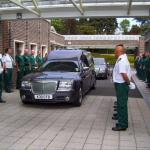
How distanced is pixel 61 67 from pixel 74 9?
3.62 meters

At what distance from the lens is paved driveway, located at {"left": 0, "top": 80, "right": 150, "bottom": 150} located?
7.51 metres

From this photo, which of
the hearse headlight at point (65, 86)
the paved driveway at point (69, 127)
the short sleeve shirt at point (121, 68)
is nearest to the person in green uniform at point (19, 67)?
the paved driveway at point (69, 127)

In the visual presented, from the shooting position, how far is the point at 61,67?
1380 centimetres

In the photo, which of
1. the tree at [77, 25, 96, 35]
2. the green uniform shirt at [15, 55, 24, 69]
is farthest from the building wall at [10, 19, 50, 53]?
the tree at [77, 25, 96, 35]

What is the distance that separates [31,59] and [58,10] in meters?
2.82

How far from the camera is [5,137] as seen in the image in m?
8.07

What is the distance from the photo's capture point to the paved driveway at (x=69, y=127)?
296 inches

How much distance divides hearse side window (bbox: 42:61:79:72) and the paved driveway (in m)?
1.32

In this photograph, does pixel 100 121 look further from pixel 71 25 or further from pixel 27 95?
pixel 71 25

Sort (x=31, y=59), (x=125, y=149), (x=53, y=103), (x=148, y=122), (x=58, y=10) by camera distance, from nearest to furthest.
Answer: (x=125, y=149) < (x=148, y=122) < (x=53, y=103) < (x=58, y=10) < (x=31, y=59)

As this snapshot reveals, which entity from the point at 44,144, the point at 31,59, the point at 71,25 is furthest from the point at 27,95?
the point at 71,25

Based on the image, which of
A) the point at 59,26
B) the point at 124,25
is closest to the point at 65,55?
the point at 59,26

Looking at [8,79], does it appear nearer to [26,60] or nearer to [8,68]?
[8,68]

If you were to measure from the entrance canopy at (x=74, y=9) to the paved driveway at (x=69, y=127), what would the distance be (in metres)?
4.23
